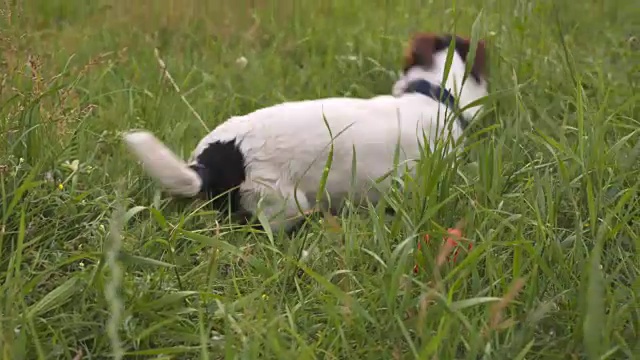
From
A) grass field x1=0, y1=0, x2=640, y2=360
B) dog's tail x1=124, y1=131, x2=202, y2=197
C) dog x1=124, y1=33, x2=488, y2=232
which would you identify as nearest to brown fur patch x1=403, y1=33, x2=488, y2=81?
grass field x1=0, y1=0, x2=640, y2=360

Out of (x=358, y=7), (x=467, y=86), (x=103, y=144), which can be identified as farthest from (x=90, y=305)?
(x=358, y=7)

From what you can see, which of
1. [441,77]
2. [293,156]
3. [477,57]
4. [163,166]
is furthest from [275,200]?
[477,57]

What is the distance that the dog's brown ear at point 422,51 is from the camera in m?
2.91

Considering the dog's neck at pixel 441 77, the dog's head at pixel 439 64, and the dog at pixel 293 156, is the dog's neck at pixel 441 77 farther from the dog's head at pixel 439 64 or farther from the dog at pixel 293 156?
the dog at pixel 293 156

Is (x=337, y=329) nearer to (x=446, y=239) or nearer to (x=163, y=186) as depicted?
(x=446, y=239)

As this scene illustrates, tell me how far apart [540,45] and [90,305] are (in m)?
2.55

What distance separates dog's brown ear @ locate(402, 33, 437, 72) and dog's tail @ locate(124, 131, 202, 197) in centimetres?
113

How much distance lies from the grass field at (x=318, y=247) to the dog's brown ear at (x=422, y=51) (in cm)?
26

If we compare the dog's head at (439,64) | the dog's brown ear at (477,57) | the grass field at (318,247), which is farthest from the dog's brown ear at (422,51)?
the grass field at (318,247)

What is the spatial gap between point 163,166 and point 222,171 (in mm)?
230

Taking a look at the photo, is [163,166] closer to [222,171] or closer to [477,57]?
[222,171]

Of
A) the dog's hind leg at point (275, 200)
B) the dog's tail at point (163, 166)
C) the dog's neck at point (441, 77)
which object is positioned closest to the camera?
the dog's tail at point (163, 166)

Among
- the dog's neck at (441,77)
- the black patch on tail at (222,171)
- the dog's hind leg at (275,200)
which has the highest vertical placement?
the dog's neck at (441,77)

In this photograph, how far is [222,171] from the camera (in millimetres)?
2293
